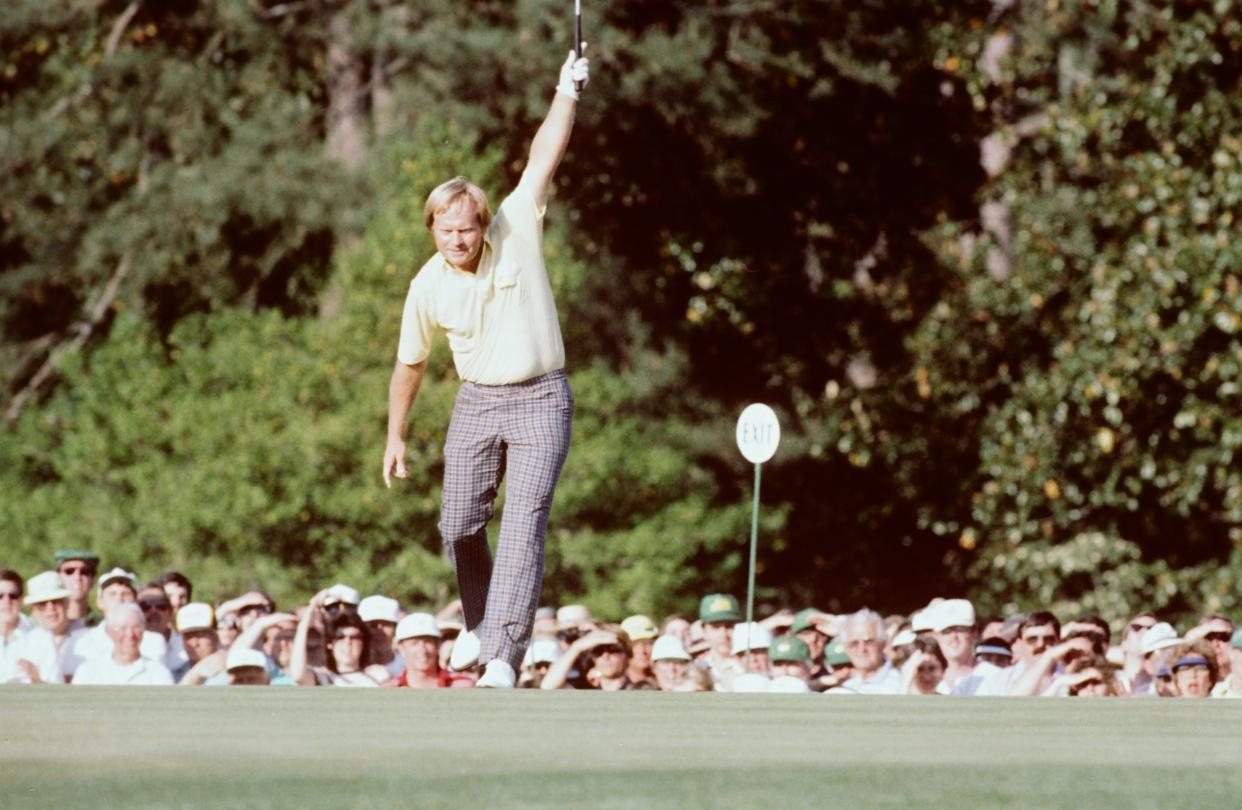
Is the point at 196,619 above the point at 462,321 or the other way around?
the other way around

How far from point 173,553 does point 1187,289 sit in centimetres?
895

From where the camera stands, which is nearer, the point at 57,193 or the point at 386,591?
the point at 386,591

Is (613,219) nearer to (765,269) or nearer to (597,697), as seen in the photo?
(765,269)

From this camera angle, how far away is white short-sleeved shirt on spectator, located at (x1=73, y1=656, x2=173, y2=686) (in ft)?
30.3

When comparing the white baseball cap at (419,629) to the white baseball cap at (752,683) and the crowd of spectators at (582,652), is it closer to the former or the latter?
the crowd of spectators at (582,652)

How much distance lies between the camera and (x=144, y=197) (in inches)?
874

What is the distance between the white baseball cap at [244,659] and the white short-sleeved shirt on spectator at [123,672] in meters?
0.29

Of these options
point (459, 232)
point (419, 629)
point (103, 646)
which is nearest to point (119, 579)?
point (103, 646)

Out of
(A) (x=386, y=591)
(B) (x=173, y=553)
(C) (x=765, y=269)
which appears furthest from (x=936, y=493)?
(B) (x=173, y=553)

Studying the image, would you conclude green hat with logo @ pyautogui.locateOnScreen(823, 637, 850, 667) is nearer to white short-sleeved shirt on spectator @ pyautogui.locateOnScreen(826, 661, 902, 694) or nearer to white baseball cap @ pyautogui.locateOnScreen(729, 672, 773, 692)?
white short-sleeved shirt on spectator @ pyautogui.locateOnScreen(826, 661, 902, 694)

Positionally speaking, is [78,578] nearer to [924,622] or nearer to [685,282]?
[924,622]

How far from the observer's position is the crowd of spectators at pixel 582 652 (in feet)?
29.8

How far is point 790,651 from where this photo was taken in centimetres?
979

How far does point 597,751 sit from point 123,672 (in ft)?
16.0
